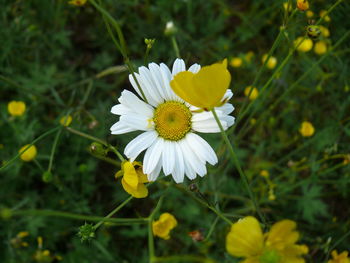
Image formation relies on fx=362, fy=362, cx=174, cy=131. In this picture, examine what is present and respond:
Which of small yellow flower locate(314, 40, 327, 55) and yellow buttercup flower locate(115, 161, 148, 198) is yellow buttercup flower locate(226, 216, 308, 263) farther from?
small yellow flower locate(314, 40, 327, 55)

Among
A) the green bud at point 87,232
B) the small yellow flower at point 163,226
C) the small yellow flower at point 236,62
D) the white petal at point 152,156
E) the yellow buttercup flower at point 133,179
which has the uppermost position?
the small yellow flower at point 236,62

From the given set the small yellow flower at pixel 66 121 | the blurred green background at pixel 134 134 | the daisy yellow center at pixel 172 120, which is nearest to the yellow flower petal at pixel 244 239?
the daisy yellow center at pixel 172 120

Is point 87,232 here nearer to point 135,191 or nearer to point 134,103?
point 135,191

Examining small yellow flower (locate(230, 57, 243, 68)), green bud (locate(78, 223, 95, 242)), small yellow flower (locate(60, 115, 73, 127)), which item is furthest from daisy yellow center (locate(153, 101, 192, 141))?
small yellow flower (locate(230, 57, 243, 68))

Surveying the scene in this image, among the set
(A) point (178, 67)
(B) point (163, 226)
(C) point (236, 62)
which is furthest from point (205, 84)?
(C) point (236, 62)

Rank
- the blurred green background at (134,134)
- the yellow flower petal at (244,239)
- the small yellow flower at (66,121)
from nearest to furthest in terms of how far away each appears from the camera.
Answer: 1. the yellow flower petal at (244,239)
2. the small yellow flower at (66,121)
3. the blurred green background at (134,134)

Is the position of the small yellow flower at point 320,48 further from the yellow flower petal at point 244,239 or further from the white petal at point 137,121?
the yellow flower petal at point 244,239

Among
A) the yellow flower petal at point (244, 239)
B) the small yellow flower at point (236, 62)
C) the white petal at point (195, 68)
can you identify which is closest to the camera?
the yellow flower petal at point (244, 239)
